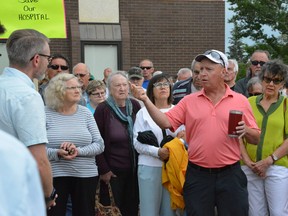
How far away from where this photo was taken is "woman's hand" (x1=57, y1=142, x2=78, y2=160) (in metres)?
5.49

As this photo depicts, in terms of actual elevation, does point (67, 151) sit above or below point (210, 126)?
below

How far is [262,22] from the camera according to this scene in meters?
22.7

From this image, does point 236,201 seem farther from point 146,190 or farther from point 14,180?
point 14,180

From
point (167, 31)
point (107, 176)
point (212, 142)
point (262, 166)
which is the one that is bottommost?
point (107, 176)

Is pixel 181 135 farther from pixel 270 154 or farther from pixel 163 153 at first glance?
pixel 270 154

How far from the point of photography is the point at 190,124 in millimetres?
4770

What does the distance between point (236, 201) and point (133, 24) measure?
8.89 meters

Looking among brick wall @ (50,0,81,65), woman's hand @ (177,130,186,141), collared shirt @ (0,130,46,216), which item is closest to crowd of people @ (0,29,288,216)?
woman's hand @ (177,130,186,141)

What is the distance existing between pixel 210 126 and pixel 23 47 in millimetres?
1825

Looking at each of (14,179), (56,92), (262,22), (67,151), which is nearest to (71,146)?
(67,151)

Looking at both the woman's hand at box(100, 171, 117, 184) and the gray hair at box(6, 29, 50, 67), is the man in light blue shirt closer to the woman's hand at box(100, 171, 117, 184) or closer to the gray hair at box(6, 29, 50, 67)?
the gray hair at box(6, 29, 50, 67)

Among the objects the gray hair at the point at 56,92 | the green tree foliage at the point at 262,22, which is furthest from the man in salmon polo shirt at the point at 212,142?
the green tree foliage at the point at 262,22

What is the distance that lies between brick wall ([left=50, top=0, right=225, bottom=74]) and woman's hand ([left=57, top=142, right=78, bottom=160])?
7.44 metres

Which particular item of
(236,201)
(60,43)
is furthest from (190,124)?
(60,43)
